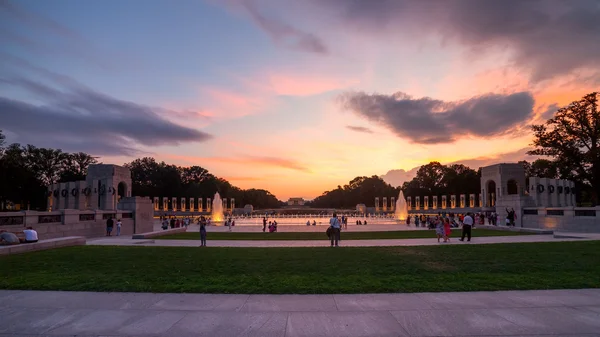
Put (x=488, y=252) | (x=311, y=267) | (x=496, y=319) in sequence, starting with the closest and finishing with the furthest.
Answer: (x=496, y=319) < (x=311, y=267) < (x=488, y=252)

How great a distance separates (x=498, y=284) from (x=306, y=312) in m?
5.74

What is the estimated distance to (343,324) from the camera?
22.7 feet

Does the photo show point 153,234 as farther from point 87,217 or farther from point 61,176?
point 61,176

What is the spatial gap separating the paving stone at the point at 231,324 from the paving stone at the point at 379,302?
1.62 metres

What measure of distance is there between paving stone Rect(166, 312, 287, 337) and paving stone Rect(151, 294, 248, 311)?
1.54ft

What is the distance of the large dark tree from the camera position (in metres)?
52.8

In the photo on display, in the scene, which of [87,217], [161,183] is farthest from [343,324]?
[161,183]

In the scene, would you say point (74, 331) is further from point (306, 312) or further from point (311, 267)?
point (311, 267)

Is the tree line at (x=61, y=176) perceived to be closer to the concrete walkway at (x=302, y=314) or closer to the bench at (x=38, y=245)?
the bench at (x=38, y=245)

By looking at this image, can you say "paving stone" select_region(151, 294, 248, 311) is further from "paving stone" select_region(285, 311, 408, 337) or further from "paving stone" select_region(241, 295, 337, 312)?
"paving stone" select_region(285, 311, 408, 337)

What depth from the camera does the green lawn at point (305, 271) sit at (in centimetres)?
992

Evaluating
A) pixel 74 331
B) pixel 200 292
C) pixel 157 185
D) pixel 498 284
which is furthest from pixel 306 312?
pixel 157 185

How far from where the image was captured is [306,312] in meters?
7.68

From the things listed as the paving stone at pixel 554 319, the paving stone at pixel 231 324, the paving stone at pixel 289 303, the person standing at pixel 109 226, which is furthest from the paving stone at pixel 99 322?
the person standing at pixel 109 226
